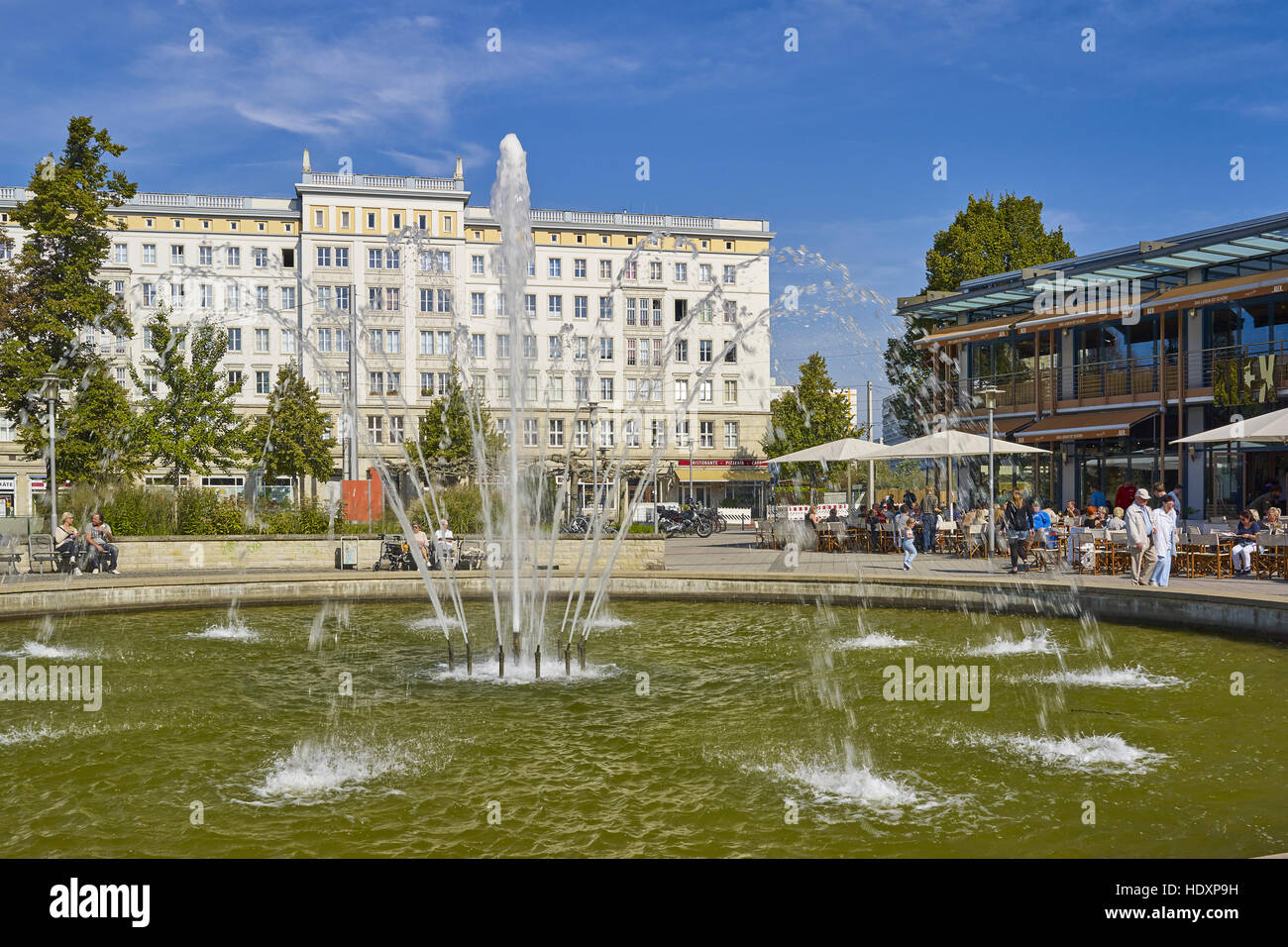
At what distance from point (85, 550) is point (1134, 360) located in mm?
28892

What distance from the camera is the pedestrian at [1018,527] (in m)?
19.1

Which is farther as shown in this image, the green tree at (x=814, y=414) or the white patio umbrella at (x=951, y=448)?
the green tree at (x=814, y=414)

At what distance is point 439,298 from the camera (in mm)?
71750

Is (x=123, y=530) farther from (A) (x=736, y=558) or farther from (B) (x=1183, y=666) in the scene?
(B) (x=1183, y=666)

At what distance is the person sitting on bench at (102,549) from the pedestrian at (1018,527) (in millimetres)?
18143

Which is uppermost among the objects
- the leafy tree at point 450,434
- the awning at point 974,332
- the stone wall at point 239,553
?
the awning at point 974,332

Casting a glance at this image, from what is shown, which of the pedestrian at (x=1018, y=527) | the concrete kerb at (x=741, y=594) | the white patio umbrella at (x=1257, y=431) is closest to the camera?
the concrete kerb at (x=741, y=594)

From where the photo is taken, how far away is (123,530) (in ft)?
75.8

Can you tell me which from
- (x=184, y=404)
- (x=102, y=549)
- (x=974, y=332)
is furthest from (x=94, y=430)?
(x=974, y=332)

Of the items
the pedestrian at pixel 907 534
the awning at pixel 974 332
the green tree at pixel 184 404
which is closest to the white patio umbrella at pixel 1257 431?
the pedestrian at pixel 907 534

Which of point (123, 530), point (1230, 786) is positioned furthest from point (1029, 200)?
point (1230, 786)

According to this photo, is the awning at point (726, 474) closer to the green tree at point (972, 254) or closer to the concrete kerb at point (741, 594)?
the green tree at point (972, 254)

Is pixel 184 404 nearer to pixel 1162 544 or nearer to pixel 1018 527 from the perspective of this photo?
pixel 1018 527
